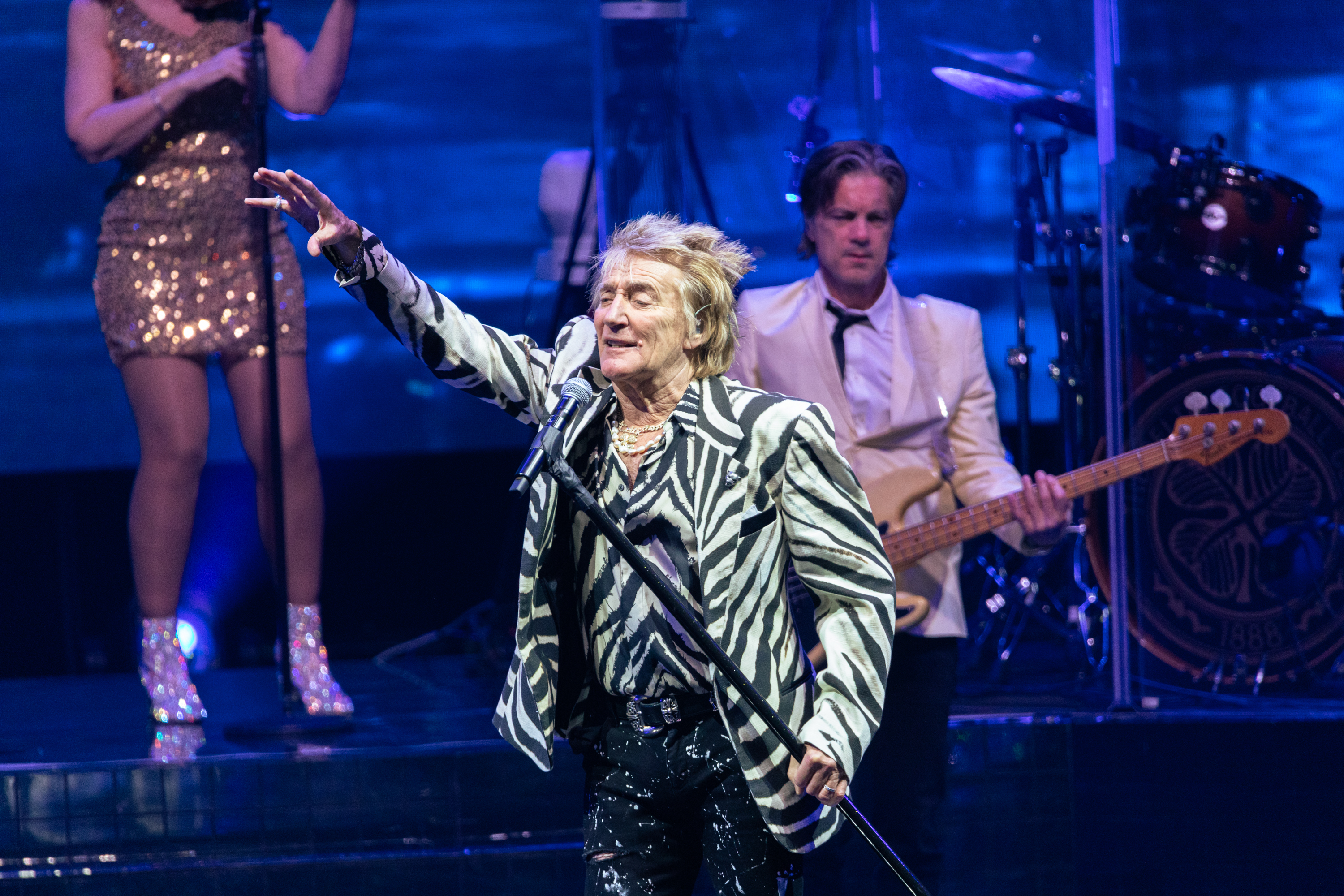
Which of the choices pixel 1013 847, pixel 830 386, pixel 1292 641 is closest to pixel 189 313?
pixel 830 386

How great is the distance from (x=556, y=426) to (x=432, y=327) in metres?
0.44

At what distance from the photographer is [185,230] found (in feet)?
13.2

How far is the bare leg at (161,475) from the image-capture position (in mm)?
3963

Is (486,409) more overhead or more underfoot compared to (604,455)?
more underfoot

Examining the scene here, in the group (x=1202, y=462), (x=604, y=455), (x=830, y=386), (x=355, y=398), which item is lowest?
(x=355, y=398)

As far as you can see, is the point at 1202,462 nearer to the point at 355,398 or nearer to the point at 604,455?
the point at 604,455

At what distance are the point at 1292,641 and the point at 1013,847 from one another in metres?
0.98

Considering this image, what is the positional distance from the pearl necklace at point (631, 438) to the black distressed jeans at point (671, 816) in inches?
15.9

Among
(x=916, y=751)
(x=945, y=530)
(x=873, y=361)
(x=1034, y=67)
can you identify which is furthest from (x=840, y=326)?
(x=1034, y=67)

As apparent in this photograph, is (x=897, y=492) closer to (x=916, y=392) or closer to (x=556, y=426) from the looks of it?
(x=916, y=392)

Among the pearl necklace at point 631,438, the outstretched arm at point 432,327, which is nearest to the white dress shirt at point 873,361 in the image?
the outstretched arm at point 432,327

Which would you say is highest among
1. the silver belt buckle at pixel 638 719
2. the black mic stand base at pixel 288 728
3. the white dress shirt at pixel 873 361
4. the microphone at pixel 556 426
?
Answer: the microphone at pixel 556 426

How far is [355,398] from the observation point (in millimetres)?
6113

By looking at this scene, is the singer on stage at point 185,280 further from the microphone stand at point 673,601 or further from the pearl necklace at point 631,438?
the microphone stand at point 673,601
